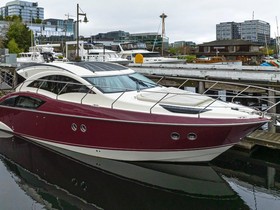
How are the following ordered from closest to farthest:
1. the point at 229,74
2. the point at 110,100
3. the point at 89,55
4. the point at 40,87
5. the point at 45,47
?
the point at 110,100 → the point at 40,87 → the point at 229,74 → the point at 89,55 → the point at 45,47

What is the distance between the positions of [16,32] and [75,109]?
2045 inches

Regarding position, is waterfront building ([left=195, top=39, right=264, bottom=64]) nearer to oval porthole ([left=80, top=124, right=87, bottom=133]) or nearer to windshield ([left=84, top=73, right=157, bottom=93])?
windshield ([left=84, top=73, right=157, bottom=93])

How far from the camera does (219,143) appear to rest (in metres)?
9.19

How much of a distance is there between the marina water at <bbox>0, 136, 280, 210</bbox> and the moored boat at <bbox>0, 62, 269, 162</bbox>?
1.48 feet

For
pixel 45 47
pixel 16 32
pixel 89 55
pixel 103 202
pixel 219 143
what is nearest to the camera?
pixel 103 202

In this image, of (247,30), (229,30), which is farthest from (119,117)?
(229,30)

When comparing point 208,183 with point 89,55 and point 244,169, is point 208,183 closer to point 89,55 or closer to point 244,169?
point 244,169

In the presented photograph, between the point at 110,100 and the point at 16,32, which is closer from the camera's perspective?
the point at 110,100

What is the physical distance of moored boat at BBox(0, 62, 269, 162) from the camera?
29.5 ft

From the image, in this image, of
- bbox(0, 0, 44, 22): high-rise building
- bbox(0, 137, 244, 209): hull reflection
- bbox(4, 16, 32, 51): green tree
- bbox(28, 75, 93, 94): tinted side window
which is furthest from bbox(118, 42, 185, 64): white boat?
bbox(0, 0, 44, 22): high-rise building

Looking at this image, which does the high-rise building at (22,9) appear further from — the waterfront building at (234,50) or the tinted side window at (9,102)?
the tinted side window at (9,102)

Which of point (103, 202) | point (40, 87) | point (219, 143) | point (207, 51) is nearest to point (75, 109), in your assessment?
point (40, 87)

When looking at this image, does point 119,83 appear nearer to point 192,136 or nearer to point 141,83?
point 141,83

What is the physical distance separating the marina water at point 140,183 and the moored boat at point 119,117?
0.45m
